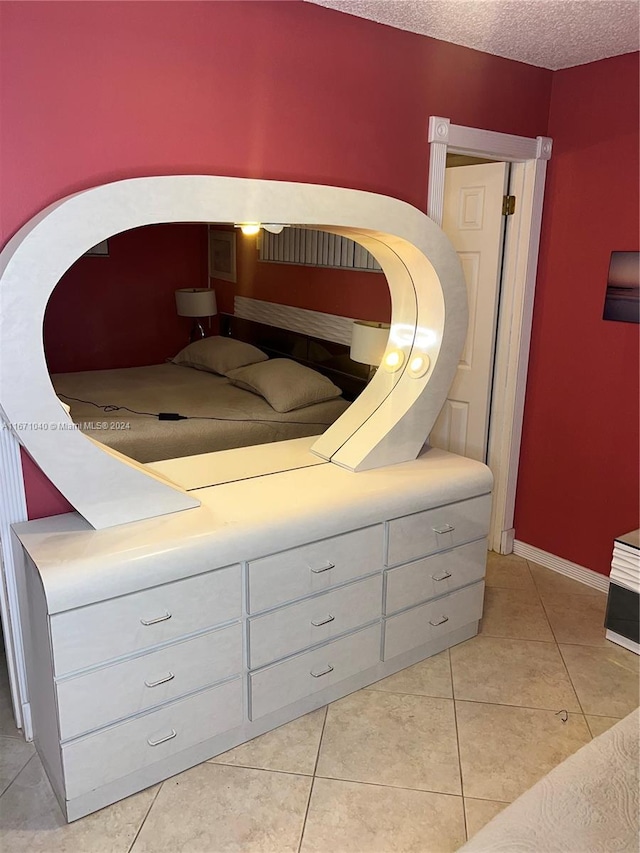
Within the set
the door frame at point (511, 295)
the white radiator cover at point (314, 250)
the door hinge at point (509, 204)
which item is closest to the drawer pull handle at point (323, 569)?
the white radiator cover at point (314, 250)

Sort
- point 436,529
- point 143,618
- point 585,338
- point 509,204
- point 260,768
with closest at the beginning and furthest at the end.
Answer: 1. point 143,618
2. point 260,768
3. point 436,529
4. point 585,338
5. point 509,204

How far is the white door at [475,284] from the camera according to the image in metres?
3.26

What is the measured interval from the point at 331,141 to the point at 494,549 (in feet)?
7.27

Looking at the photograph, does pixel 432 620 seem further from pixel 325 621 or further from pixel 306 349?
pixel 306 349

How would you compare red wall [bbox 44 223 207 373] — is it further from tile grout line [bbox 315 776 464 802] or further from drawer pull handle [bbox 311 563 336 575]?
tile grout line [bbox 315 776 464 802]

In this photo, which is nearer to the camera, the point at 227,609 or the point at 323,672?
the point at 227,609

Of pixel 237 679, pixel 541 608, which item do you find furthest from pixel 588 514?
pixel 237 679

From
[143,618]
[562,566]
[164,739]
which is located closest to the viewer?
[143,618]

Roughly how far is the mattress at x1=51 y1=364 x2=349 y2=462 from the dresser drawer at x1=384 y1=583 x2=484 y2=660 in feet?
2.71

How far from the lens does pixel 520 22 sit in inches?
93.7

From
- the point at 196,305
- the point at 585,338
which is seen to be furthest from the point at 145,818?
the point at 585,338

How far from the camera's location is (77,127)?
1.92 m

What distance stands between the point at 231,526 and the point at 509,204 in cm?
211

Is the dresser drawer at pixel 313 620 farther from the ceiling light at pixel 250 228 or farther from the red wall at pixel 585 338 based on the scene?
the red wall at pixel 585 338
